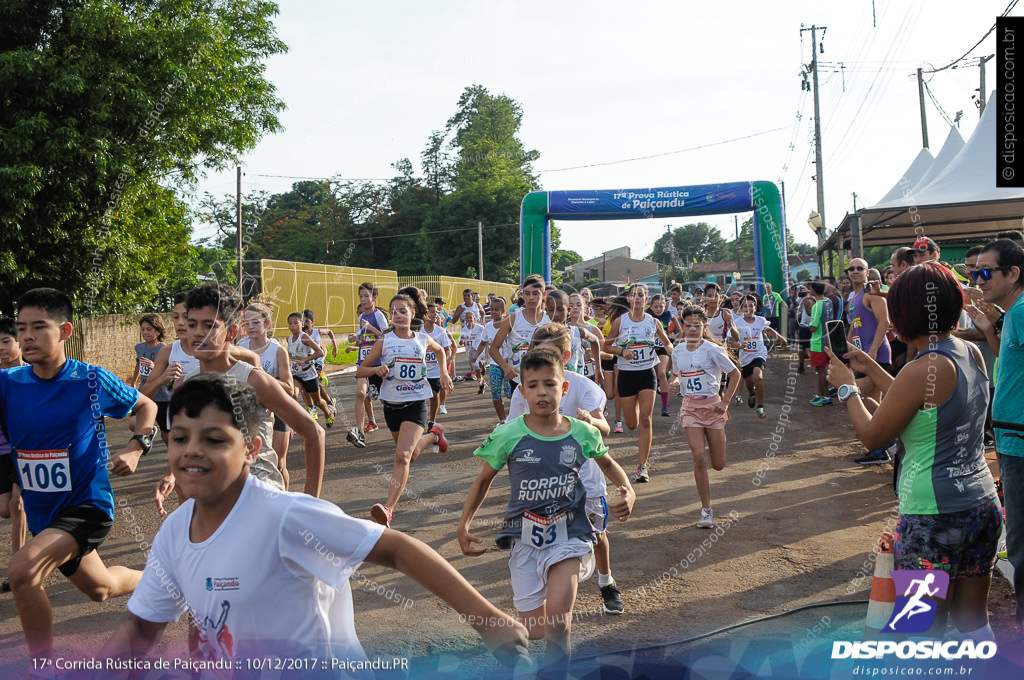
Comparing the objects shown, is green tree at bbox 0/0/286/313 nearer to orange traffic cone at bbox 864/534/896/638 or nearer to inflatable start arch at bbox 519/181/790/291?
inflatable start arch at bbox 519/181/790/291

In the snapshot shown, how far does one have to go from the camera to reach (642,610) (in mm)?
4688

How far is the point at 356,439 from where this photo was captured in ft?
33.8

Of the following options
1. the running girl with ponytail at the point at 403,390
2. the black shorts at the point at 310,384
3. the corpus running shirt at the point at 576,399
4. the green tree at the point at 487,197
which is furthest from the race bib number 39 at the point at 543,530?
the green tree at the point at 487,197

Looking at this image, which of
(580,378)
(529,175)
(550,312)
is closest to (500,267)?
(529,175)

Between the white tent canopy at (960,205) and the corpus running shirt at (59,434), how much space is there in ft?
38.0

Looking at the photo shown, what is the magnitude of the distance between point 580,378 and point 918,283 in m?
2.17

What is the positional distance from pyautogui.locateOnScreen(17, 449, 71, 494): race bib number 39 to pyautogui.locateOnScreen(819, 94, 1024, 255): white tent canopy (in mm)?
11793

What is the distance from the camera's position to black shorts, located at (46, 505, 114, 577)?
367 centimetres

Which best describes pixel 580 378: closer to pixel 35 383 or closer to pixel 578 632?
pixel 578 632

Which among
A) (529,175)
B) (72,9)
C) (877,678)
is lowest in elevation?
(877,678)

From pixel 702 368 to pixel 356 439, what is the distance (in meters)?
5.25

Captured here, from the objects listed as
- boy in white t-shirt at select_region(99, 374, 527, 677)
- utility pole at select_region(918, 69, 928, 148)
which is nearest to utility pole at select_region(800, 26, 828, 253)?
utility pole at select_region(918, 69, 928, 148)

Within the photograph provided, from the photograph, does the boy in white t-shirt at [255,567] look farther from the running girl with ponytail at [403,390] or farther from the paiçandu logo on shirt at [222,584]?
the running girl with ponytail at [403,390]

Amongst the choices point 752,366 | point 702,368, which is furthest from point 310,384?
point 752,366
